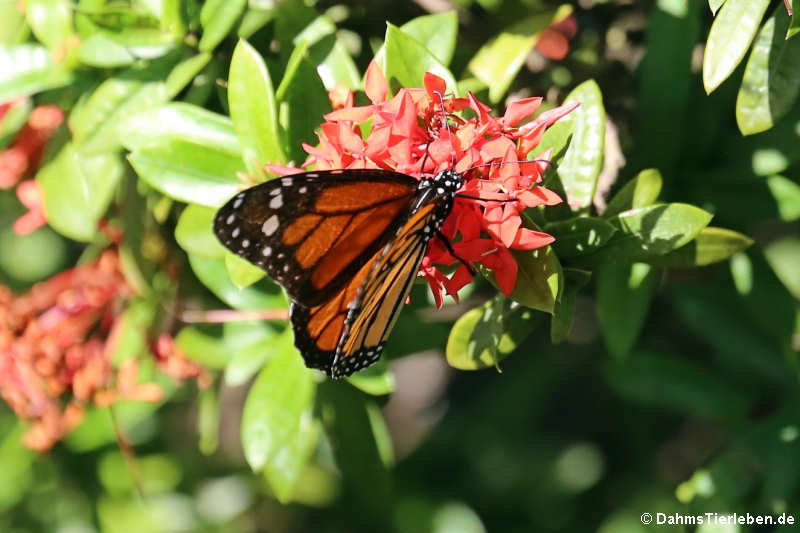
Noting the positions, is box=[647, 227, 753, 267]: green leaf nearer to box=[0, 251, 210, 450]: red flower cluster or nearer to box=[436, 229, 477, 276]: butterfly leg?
box=[436, 229, 477, 276]: butterfly leg

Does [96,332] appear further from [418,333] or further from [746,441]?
[746,441]

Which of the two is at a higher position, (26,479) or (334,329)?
(334,329)

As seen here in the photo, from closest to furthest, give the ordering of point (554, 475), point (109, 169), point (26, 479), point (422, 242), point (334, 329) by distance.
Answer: point (422, 242) → point (334, 329) → point (109, 169) → point (26, 479) → point (554, 475)

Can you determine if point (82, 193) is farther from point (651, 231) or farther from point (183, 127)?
point (651, 231)

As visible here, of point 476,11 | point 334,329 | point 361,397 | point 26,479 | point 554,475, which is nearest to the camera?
point 334,329

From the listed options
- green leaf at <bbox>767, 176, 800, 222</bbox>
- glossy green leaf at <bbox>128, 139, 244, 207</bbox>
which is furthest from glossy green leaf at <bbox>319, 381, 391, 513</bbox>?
green leaf at <bbox>767, 176, 800, 222</bbox>

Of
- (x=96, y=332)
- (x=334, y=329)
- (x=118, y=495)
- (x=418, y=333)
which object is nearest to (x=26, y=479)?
(x=118, y=495)

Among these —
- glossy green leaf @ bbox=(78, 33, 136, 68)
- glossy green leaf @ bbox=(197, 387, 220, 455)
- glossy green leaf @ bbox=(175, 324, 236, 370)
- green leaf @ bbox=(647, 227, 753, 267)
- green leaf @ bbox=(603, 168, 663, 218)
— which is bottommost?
glossy green leaf @ bbox=(197, 387, 220, 455)
